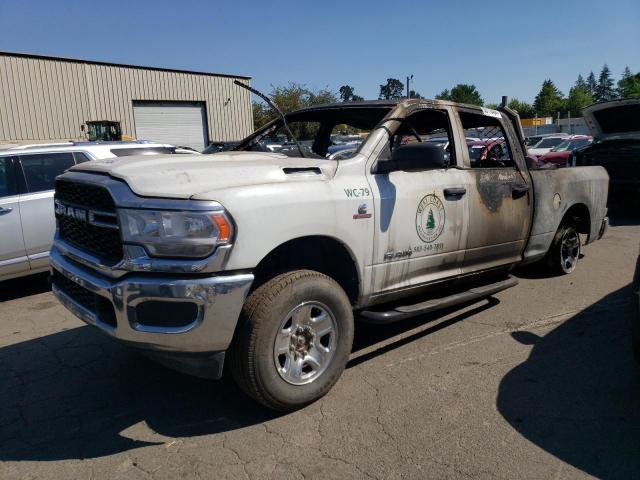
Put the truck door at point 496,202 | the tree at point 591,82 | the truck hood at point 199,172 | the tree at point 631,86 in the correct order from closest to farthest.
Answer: the truck hood at point 199,172 → the truck door at point 496,202 → the tree at point 631,86 → the tree at point 591,82

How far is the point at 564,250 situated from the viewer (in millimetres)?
5844

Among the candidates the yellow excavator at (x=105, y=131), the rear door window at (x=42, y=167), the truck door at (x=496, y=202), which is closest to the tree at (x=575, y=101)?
the yellow excavator at (x=105, y=131)

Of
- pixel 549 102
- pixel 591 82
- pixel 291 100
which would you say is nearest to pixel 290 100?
pixel 291 100

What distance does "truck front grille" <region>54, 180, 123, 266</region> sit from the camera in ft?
9.13

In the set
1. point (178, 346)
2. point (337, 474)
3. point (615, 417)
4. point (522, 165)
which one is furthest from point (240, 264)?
point (522, 165)

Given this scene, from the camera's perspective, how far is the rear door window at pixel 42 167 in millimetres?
5809

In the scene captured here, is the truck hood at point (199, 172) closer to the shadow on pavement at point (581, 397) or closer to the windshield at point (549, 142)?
the shadow on pavement at point (581, 397)

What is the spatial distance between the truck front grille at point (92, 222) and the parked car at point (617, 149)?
29.2 feet

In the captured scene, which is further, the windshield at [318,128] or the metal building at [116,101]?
the metal building at [116,101]

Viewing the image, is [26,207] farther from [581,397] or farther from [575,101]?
[575,101]

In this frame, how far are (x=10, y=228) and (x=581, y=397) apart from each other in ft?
18.6

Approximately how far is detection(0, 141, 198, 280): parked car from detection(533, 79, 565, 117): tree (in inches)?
4009

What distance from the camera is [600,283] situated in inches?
223

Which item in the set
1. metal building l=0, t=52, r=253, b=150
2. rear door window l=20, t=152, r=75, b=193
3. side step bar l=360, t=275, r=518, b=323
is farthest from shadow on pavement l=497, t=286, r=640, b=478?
metal building l=0, t=52, r=253, b=150
